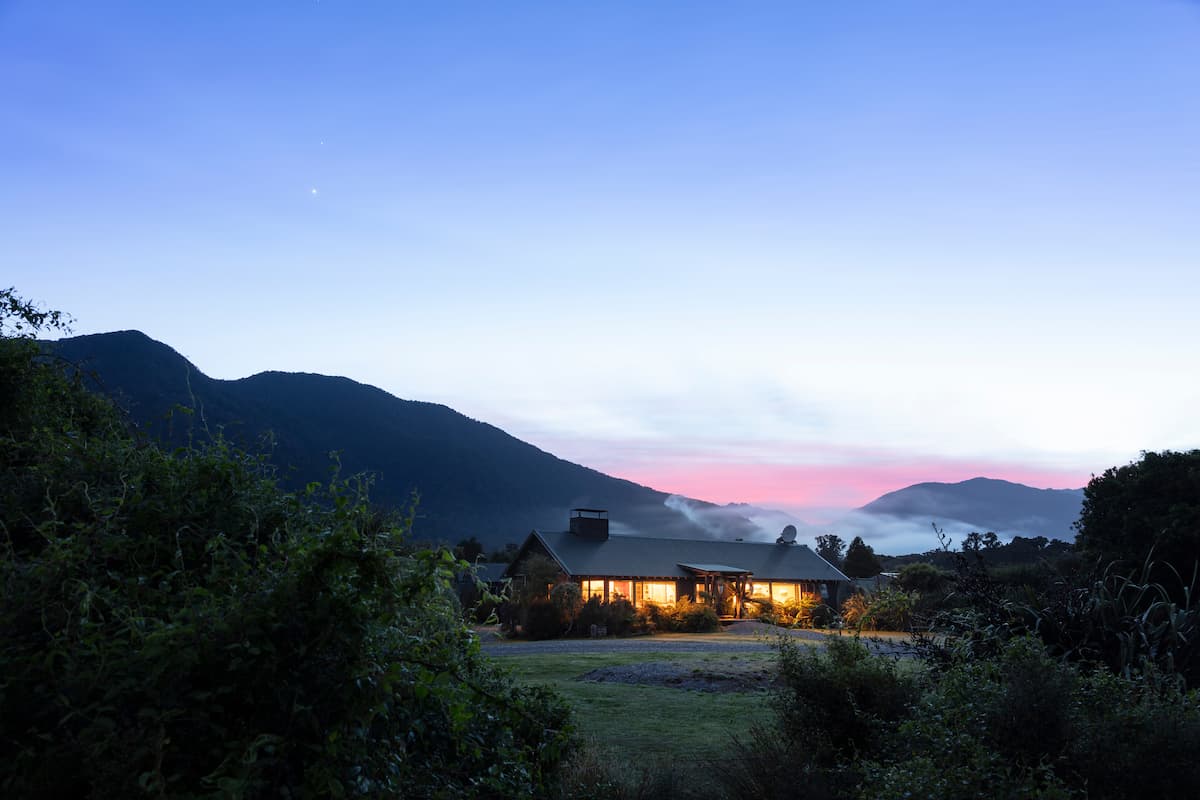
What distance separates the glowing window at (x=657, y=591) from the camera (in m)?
44.3

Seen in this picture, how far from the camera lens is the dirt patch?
49.9ft

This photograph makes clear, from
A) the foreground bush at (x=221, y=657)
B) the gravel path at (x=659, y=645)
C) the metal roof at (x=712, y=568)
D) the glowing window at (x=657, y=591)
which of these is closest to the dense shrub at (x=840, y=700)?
the foreground bush at (x=221, y=657)

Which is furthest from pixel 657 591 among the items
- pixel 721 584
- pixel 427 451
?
pixel 427 451

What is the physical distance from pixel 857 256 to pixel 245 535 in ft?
48.3

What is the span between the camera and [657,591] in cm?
4475

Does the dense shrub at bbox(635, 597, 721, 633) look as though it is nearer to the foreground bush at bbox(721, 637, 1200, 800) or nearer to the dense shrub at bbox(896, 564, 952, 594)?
the dense shrub at bbox(896, 564, 952, 594)

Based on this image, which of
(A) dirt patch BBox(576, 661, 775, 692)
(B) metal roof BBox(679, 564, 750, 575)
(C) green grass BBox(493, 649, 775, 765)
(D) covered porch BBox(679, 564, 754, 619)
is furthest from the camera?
(B) metal roof BBox(679, 564, 750, 575)

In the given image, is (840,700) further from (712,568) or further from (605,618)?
(712,568)

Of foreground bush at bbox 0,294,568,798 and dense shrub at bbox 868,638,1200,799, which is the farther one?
dense shrub at bbox 868,638,1200,799

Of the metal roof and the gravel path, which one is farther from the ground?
the metal roof

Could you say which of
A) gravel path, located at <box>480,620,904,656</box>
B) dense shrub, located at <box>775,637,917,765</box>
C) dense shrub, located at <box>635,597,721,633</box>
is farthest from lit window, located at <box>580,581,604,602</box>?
dense shrub, located at <box>775,637,917,765</box>

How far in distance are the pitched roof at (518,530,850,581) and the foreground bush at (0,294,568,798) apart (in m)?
37.7

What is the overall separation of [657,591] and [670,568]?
1.57 m

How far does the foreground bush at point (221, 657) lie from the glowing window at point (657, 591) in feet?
133
